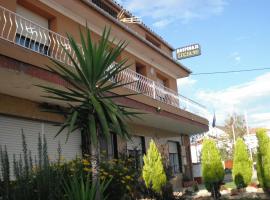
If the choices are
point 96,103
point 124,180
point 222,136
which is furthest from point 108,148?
point 222,136

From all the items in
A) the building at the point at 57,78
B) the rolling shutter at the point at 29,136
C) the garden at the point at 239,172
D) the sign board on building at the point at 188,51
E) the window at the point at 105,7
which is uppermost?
the window at the point at 105,7

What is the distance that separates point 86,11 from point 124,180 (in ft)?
26.4

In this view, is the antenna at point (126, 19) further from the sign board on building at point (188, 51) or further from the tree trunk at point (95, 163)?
the tree trunk at point (95, 163)

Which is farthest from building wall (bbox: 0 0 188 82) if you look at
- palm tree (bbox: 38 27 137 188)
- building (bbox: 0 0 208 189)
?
palm tree (bbox: 38 27 137 188)

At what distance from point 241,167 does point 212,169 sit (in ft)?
10.2

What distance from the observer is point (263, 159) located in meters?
14.9

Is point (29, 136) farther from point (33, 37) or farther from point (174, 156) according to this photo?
point (174, 156)

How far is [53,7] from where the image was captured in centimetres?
1416

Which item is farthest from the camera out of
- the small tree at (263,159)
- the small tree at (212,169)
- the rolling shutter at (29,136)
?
the small tree at (263,159)

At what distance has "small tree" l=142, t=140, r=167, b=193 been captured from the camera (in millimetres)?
12336

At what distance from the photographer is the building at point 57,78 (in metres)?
10.3

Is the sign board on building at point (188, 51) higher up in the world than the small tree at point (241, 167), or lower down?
higher up

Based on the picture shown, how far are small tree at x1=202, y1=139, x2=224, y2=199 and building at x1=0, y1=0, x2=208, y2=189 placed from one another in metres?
3.09

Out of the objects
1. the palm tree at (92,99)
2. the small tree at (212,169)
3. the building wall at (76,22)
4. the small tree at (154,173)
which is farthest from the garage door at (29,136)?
the small tree at (212,169)
